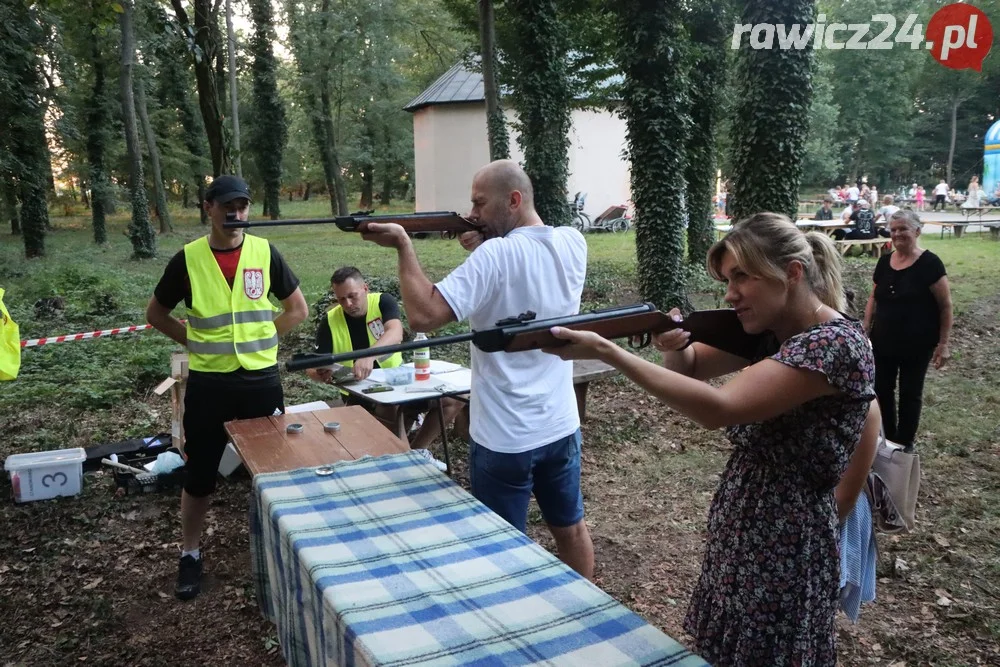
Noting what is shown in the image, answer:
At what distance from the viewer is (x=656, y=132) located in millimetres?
10375

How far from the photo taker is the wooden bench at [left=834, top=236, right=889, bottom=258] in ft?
56.0

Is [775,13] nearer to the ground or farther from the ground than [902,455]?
farther from the ground

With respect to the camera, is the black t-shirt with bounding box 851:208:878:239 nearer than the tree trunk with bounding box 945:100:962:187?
Yes

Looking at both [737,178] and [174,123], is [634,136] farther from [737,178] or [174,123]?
[174,123]

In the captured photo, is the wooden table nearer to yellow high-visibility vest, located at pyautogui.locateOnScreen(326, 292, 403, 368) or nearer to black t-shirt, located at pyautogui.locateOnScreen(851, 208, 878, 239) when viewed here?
yellow high-visibility vest, located at pyautogui.locateOnScreen(326, 292, 403, 368)

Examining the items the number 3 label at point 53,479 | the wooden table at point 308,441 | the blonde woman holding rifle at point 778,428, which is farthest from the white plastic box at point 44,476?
the blonde woman holding rifle at point 778,428

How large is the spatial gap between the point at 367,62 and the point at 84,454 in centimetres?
2805

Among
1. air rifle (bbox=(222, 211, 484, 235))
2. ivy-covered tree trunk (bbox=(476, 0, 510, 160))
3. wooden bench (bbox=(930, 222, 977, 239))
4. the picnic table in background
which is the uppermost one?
ivy-covered tree trunk (bbox=(476, 0, 510, 160))

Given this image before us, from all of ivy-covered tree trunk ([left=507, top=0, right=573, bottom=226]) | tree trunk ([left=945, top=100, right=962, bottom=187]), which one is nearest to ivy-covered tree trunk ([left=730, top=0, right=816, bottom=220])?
ivy-covered tree trunk ([left=507, top=0, right=573, bottom=226])

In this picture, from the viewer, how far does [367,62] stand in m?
30.2

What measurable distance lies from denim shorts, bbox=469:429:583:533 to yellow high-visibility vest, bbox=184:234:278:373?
4.99 feet

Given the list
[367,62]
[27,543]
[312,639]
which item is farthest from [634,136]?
[367,62]

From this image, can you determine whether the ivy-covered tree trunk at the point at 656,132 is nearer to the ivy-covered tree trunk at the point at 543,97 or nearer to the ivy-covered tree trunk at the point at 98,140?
the ivy-covered tree trunk at the point at 543,97

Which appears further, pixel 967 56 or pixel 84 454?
pixel 967 56
